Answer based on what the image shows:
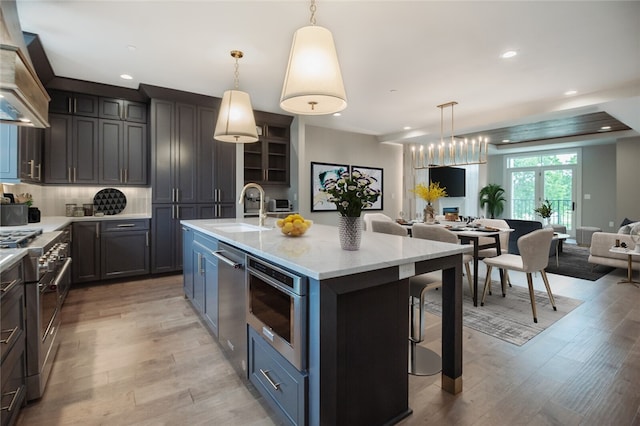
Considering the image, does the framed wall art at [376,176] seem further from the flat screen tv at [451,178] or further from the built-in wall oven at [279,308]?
the built-in wall oven at [279,308]

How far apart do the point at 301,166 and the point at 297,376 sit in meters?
4.45

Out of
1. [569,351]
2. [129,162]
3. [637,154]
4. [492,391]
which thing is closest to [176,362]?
[492,391]

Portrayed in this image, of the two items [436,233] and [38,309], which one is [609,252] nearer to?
[436,233]

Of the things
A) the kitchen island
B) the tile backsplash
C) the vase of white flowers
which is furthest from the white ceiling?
the kitchen island

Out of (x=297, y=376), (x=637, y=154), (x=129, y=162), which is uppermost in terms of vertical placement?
(x=637, y=154)

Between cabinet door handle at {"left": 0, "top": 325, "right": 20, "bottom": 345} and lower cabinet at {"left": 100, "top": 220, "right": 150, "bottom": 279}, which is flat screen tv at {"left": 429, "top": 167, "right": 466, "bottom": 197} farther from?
cabinet door handle at {"left": 0, "top": 325, "right": 20, "bottom": 345}

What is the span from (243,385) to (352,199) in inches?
52.7

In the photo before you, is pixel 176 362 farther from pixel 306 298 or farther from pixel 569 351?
pixel 569 351

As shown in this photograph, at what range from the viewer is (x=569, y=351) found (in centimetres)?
232

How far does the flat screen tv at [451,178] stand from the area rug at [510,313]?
17.3 feet

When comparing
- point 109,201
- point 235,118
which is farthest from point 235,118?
point 109,201

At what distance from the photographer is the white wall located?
5.81m

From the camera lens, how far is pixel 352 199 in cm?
160

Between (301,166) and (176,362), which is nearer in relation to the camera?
(176,362)
